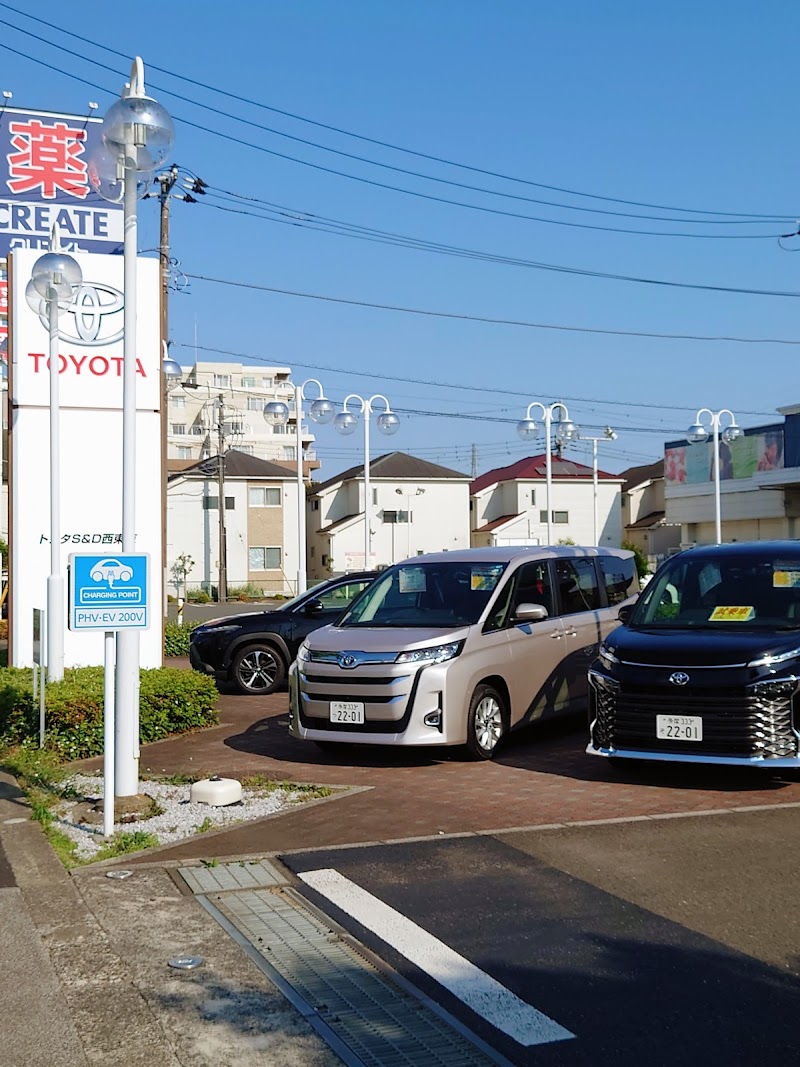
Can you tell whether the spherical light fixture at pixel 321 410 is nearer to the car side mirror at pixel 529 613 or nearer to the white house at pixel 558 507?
the car side mirror at pixel 529 613

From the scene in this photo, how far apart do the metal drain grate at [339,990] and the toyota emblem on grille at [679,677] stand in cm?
350

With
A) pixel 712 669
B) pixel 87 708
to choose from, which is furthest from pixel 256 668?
pixel 712 669

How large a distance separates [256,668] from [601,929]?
1019 cm

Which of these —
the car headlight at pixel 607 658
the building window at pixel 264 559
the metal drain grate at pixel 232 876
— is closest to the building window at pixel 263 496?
the building window at pixel 264 559

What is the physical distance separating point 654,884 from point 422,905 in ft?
4.23

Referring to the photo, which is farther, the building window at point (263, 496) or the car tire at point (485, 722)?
the building window at point (263, 496)

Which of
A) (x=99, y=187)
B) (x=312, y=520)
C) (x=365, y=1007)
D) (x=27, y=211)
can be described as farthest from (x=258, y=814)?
(x=312, y=520)

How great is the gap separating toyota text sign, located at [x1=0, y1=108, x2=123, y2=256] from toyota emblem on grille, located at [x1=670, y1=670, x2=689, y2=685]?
13.0 metres

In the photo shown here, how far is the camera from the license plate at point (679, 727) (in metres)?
8.47

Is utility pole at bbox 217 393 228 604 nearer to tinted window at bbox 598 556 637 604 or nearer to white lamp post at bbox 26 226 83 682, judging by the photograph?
white lamp post at bbox 26 226 83 682

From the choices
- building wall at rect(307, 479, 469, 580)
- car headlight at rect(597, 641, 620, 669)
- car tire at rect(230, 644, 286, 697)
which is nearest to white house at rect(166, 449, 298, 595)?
building wall at rect(307, 479, 469, 580)

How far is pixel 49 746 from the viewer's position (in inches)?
425

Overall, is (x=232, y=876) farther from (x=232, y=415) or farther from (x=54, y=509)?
(x=232, y=415)

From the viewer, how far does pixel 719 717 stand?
839 cm
